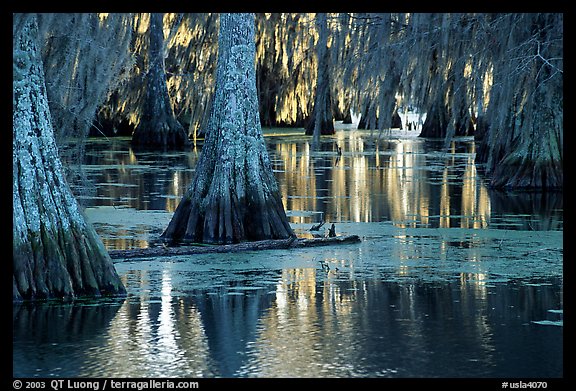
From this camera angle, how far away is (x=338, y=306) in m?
10.5

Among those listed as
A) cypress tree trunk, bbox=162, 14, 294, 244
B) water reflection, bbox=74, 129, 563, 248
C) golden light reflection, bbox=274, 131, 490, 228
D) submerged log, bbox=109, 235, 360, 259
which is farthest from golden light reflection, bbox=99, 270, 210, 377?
golden light reflection, bbox=274, 131, 490, 228

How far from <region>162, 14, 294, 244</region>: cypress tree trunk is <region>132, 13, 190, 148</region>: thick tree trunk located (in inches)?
886

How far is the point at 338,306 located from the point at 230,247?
3510 millimetres

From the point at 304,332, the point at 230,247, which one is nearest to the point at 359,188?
the point at 230,247

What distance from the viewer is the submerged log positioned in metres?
13.2

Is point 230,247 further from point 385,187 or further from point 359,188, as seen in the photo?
point 385,187

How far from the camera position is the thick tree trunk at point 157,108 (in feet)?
124

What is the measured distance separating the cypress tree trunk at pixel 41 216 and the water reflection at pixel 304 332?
365 millimetres

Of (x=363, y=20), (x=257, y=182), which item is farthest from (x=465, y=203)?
(x=257, y=182)

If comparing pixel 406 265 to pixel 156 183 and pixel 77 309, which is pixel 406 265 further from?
pixel 156 183

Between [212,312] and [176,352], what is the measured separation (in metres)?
1.58

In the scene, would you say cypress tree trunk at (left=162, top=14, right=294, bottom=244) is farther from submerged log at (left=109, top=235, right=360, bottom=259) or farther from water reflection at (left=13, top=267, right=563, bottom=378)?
water reflection at (left=13, top=267, right=563, bottom=378)

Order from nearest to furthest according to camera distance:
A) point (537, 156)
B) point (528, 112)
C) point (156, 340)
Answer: point (156, 340) → point (528, 112) → point (537, 156)

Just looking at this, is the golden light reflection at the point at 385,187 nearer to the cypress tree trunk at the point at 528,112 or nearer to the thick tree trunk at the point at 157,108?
the cypress tree trunk at the point at 528,112
